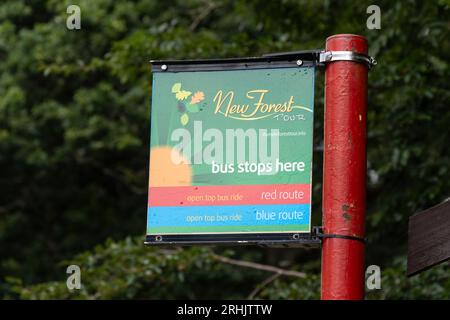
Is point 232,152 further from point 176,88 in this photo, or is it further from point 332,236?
point 332,236

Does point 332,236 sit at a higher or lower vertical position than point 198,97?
lower

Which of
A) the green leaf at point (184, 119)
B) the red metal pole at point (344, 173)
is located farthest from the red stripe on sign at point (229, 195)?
the green leaf at point (184, 119)

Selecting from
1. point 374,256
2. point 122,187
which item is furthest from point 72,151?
point 374,256

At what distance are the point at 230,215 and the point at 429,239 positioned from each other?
1.07m

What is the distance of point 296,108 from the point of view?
187 inches

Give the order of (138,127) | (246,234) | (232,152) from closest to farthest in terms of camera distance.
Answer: (246,234), (232,152), (138,127)

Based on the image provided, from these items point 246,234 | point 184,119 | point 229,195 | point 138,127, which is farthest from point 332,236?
point 138,127

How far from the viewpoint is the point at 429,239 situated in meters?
5.08

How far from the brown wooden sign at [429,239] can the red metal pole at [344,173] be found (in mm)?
606

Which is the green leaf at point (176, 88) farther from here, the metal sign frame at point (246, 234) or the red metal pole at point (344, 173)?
the red metal pole at point (344, 173)

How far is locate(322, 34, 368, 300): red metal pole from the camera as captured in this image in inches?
177

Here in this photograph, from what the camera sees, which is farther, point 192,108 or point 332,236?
point 192,108

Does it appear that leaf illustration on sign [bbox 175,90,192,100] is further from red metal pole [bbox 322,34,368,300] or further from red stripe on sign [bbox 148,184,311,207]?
red metal pole [bbox 322,34,368,300]

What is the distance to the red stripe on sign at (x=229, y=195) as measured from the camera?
467 centimetres
